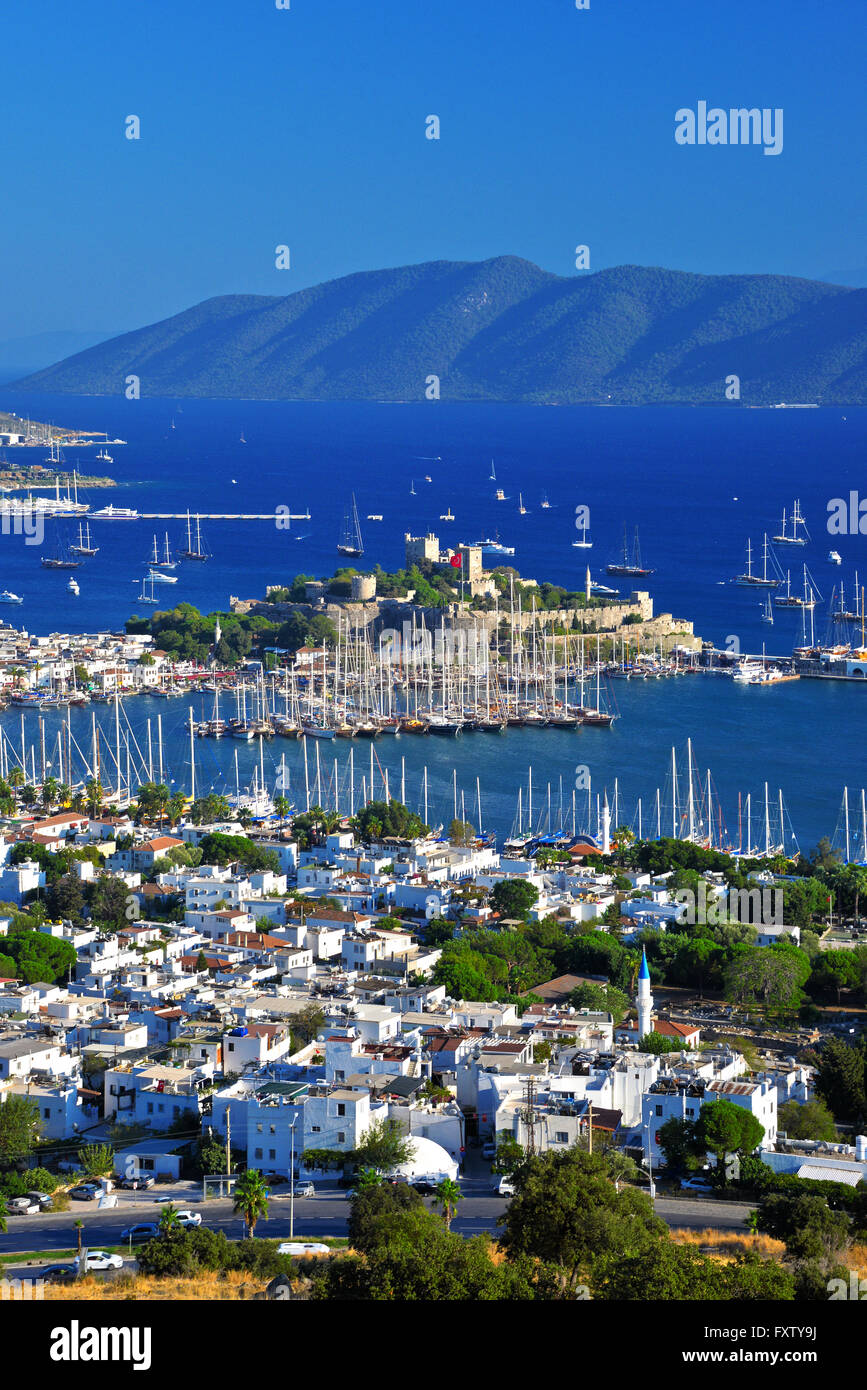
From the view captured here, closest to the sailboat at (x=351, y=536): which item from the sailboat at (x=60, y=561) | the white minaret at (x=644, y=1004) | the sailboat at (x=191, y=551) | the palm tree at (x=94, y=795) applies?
the sailboat at (x=191, y=551)

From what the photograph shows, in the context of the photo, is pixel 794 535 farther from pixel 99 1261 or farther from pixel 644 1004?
pixel 99 1261

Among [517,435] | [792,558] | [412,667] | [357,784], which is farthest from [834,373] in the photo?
[357,784]

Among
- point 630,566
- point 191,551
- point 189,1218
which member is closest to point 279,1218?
point 189,1218

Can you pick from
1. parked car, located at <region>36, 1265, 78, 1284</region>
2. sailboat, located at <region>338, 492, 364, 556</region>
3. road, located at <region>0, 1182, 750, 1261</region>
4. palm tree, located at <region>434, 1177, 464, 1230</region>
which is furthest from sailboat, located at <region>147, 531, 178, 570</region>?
parked car, located at <region>36, 1265, 78, 1284</region>

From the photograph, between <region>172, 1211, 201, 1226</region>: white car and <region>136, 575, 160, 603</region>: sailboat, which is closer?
<region>172, 1211, 201, 1226</region>: white car

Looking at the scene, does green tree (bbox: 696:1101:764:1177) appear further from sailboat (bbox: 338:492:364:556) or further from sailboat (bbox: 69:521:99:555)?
sailboat (bbox: 69:521:99:555)

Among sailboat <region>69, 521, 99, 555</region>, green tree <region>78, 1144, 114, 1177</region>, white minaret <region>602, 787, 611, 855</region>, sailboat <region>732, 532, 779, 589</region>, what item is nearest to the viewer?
green tree <region>78, 1144, 114, 1177</region>

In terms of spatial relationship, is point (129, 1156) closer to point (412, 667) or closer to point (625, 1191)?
point (625, 1191)

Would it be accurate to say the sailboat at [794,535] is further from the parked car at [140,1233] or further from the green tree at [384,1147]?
the parked car at [140,1233]
